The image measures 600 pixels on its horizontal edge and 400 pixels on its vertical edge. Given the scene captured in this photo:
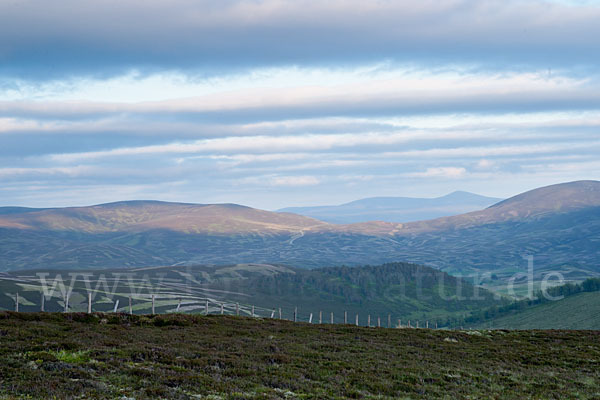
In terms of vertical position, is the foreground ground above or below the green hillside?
above

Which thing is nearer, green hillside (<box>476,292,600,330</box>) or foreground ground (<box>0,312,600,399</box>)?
foreground ground (<box>0,312,600,399</box>)

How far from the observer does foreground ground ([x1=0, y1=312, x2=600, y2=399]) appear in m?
21.4

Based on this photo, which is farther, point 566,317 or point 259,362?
point 566,317

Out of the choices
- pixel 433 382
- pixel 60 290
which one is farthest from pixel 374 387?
pixel 60 290

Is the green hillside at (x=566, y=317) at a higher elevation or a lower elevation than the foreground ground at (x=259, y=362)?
lower

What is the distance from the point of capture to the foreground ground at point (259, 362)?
21375mm

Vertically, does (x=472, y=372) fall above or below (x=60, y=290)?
above

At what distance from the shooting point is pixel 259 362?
93.5 feet

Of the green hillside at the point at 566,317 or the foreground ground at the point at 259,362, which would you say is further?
the green hillside at the point at 566,317

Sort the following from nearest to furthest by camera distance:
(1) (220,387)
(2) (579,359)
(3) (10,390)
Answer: (3) (10,390) → (1) (220,387) → (2) (579,359)

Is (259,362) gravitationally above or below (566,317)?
above

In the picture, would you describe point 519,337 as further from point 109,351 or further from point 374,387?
point 109,351

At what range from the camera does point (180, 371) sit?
24094 millimetres

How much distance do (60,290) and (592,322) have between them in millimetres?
156658
